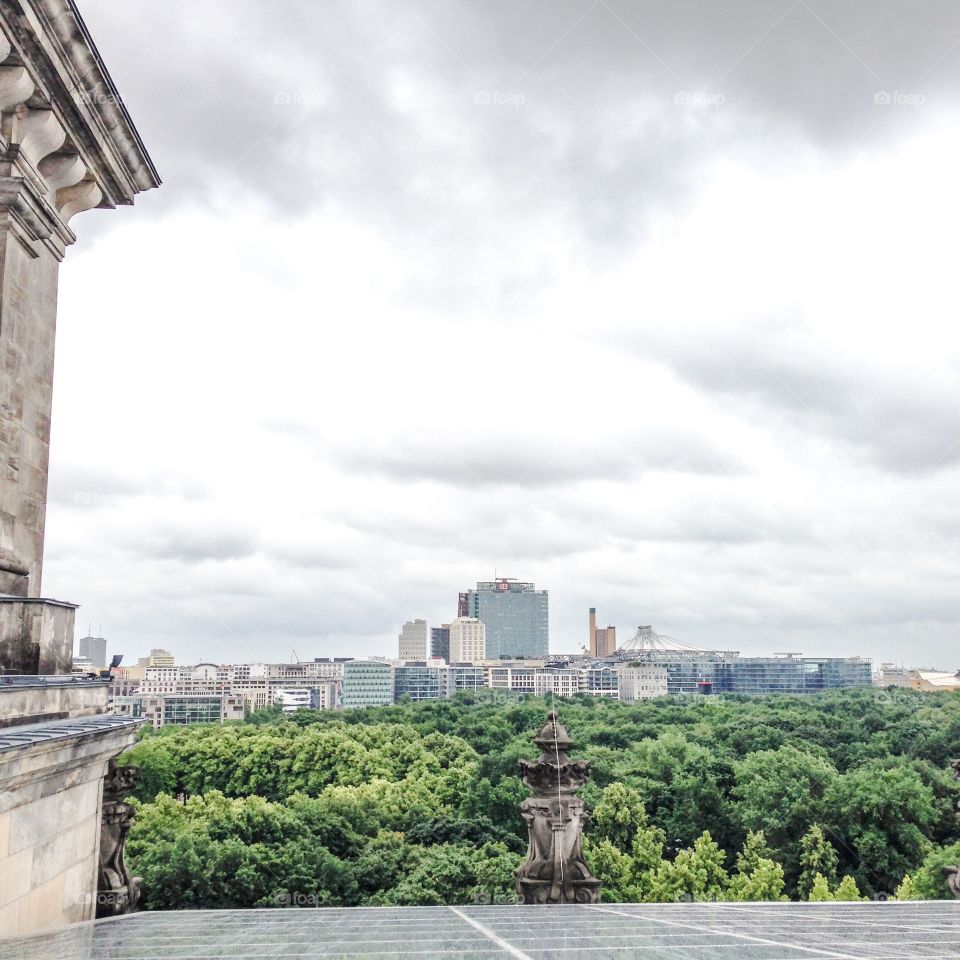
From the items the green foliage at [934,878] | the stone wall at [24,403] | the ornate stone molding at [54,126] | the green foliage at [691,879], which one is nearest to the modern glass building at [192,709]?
the green foliage at [691,879]

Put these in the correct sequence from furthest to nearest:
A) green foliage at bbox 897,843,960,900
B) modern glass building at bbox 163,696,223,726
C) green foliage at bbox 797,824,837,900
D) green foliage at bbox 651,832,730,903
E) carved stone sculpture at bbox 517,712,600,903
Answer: modern glass building at bbox 163,696,223,726
green foliage at bbox 797,824,837,900
green foliage at bbox 651,832,730,903
green foliage at bbox 897,843,960,900
carved stone sculpture at bbox 517,712,600,903

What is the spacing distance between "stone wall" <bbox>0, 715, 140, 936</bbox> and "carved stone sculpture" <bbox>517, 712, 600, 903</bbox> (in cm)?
548

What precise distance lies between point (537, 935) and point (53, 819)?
4.12 metres

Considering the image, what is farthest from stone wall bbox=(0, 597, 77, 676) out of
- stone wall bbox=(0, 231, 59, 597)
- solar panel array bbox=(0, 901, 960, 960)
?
solar panel array bbox=(0, 901, 960, 960)

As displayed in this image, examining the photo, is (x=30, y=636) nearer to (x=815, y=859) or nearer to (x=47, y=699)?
(x=47, y=699)

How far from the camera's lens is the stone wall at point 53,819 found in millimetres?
6449

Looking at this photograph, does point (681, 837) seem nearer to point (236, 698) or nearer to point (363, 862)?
point (363, 862)

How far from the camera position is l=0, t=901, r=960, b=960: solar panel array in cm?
620

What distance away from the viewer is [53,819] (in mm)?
7660

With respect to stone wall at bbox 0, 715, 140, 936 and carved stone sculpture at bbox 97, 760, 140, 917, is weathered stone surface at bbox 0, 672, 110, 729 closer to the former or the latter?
stone wall at bbox 0, 715, 140, 936

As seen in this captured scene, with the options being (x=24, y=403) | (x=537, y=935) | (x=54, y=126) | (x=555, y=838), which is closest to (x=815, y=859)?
(x=555, y=838)

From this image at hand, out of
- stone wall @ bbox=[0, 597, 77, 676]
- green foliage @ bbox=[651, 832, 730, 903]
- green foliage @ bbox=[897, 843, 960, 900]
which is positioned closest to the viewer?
stone wall @ bbox=[0, 597, 77, 676]

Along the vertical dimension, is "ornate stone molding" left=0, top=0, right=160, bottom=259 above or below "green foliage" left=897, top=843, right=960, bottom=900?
above

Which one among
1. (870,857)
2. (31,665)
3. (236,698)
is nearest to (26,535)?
(31,665)
